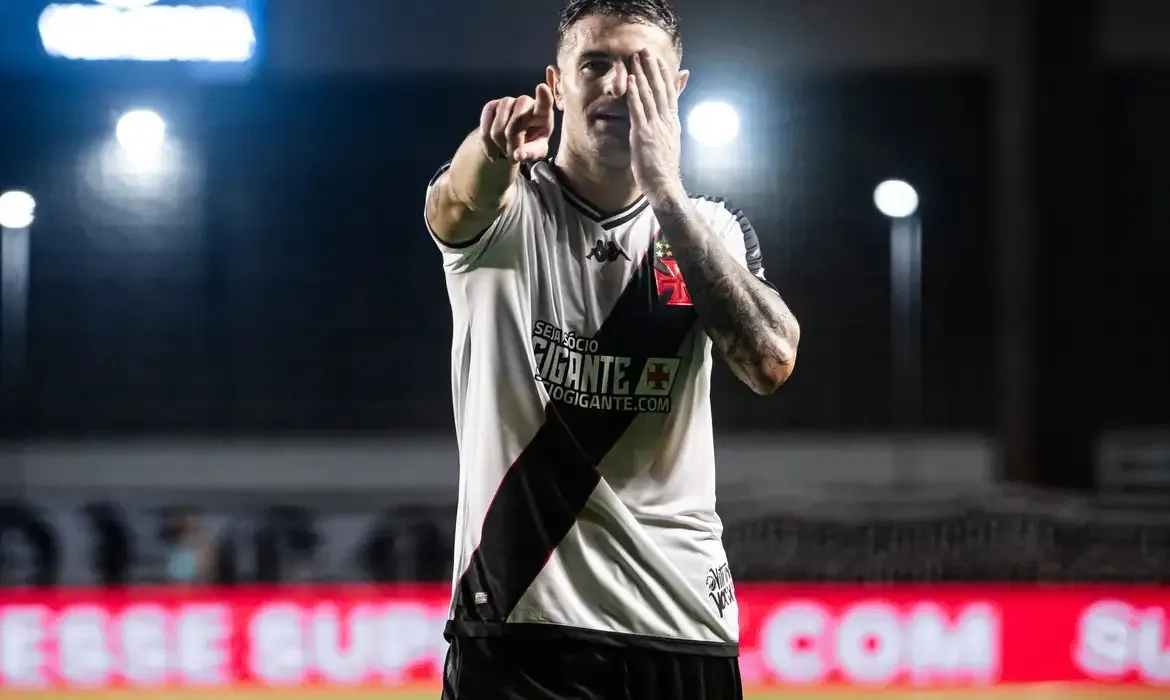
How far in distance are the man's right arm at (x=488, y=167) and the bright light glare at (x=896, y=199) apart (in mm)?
8158

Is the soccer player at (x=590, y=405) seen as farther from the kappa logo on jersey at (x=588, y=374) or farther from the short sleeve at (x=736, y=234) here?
the short sleeve at (x=736, y=234)

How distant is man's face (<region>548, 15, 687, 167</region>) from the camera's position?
1307 millimetres

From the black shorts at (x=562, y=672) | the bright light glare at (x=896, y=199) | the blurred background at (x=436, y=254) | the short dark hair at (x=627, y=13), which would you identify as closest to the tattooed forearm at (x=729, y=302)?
the short dark hair at (x=627, y=13)

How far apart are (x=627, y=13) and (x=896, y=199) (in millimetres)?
8263

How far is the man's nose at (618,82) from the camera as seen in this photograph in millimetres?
1298

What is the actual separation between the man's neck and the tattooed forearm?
0.38ft

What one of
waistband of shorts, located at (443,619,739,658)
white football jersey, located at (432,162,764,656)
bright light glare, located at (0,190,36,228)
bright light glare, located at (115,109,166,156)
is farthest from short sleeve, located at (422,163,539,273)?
bright light glare, located at (115,109,166,156)

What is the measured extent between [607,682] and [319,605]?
3356mm

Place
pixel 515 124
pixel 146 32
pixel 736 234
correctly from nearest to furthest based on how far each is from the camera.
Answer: pixel 515 124, pixel 736 234, pixel 146 32

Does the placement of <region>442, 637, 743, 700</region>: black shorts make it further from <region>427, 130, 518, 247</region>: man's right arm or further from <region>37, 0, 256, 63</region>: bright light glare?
<region>37, 0, 256, 63</region>: bright light glare

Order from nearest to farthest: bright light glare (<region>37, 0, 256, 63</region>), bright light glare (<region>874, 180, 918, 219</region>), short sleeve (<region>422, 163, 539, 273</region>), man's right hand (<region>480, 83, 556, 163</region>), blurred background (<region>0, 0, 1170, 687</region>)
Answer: man's right hand (<region>480, 83, 556, 163</region>)
short sleeve (<region>422, 163, 539, 273</region>)
blurred background (<region>0, 0, 1170, 687</region>)
bright light glare (<region>37, 0, 256, 63</region>)
bright light glare (<region>874, 180, 918, 219</region>)

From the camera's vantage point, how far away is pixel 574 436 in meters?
1.31

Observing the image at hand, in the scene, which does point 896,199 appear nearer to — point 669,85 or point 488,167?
point 669,85

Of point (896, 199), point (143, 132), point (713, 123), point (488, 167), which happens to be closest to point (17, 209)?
point (143, 132)
